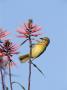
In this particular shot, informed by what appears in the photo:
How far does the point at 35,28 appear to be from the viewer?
920mm

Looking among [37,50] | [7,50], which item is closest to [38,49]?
[37,50]

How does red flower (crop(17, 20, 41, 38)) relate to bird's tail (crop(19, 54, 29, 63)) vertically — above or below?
above

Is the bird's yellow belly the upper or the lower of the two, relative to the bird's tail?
upper

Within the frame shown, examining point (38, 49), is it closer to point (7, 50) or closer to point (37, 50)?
point (37, 50)

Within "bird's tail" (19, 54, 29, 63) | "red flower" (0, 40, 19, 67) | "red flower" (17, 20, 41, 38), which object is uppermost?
"red flower" (17, 20, 41, 38)

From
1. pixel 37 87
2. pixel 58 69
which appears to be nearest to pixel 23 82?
pixel 37 87

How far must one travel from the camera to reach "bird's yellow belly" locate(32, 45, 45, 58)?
3.07 ft

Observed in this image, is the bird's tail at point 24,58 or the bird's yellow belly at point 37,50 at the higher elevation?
the bird's yellow belly at point 37,50

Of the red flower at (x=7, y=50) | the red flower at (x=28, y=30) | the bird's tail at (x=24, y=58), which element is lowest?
the bird's tail at (x=24, y=58)

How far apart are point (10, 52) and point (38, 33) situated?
0.40 feet

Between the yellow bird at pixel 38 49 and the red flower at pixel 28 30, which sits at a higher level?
the red flower at pixel 28 30

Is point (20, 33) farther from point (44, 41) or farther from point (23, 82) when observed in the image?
point (23, 82)

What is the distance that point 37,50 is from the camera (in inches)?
37.1

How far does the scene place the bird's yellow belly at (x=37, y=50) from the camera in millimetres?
937
